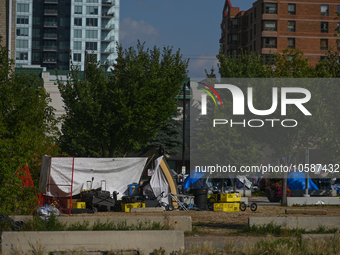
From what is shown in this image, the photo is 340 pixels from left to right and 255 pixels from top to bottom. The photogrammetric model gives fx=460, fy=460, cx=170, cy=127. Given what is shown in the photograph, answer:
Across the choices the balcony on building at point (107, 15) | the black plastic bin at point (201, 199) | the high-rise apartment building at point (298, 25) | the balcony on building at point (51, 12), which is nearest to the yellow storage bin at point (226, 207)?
the black plastic bin at point (201, 199)

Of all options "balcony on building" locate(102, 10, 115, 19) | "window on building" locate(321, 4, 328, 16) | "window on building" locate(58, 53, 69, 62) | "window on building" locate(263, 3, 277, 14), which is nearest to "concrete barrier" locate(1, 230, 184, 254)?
"window on building" locate(263, 3, 277, 14)

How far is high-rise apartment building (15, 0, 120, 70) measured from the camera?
325 ft

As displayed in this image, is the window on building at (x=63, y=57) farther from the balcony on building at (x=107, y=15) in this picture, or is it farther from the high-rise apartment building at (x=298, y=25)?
the high-rise apartment building at (x=298, y=25)

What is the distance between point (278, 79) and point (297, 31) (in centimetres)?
4877

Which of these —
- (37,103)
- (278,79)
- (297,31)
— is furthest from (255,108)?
(297,31)

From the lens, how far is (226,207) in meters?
20.6

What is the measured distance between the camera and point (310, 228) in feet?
41.1

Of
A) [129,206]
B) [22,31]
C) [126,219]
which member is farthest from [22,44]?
[126,219]

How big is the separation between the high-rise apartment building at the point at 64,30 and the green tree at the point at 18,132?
83368mm

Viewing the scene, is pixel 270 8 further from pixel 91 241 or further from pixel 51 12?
pixel 91 241

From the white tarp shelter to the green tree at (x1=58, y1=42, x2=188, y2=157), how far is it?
2.24 metres

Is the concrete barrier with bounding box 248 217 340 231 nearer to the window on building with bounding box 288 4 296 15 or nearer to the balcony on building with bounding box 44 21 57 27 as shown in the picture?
the window on building with bounding box 288 4 296 15

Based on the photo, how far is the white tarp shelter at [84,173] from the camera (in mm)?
20578

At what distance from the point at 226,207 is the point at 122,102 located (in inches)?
296
